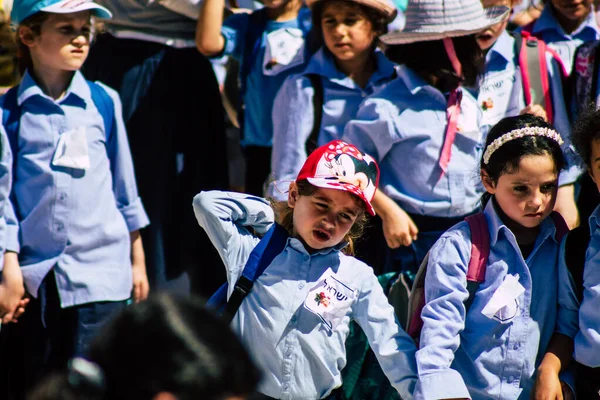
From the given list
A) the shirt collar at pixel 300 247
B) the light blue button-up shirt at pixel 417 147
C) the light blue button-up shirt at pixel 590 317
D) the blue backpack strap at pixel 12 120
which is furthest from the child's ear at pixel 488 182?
the blue backpack strap at pixel 12 120

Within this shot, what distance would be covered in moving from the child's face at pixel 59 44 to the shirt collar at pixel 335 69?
3.33 ft

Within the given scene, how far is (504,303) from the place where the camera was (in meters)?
3.49

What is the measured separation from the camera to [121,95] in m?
5.09

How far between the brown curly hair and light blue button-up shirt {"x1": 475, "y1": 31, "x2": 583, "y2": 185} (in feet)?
3.40

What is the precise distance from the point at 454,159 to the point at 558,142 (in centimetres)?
73

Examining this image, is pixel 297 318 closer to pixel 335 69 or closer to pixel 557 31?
pixel 335 69

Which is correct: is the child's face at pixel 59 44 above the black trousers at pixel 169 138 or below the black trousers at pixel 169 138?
above

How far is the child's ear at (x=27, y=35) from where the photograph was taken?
4383 millimetres

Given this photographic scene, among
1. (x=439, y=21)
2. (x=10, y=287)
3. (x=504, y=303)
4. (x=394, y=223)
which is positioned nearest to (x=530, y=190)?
(x=504, y=303)

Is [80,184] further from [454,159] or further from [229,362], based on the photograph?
[229,362]

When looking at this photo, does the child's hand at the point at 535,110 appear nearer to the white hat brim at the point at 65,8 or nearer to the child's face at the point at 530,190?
the child's face at the point at 530,190

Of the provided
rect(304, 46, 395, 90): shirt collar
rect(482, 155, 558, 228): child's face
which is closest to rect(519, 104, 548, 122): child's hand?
rect(304, 46, 395, 90): shirt collar

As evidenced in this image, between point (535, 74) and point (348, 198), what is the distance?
1.56 m

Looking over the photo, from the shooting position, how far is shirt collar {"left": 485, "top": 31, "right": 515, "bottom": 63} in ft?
15.3
